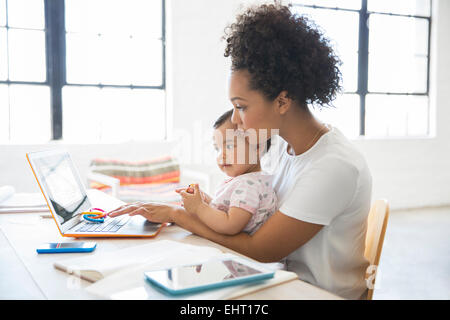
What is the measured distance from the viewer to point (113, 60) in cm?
399

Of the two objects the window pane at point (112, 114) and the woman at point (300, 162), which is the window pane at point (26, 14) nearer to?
the window pane at point (112, 114)

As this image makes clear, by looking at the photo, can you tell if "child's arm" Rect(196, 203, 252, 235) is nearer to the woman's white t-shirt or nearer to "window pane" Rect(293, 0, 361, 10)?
the woman's white t-shirt

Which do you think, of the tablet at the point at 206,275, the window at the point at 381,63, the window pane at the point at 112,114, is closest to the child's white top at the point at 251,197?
the tablet at the point at 206,275

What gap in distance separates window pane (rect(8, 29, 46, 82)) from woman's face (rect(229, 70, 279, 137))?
289 centimetres

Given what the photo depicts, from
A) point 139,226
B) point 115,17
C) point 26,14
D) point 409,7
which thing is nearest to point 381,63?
point 409,7

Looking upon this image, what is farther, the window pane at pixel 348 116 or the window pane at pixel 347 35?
the window pane at pixel 348 116

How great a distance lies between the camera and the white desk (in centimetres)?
80

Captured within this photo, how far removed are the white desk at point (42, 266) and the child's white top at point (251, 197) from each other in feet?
0.49

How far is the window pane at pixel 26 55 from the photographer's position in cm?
362

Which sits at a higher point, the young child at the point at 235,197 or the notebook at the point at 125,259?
the young child at the point at 235,197

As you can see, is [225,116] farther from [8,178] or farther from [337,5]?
[337,5]

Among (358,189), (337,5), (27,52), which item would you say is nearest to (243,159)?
(358,189)

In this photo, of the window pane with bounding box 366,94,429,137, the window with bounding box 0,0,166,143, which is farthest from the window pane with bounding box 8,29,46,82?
the window pane with bounding box 366,94,429,137

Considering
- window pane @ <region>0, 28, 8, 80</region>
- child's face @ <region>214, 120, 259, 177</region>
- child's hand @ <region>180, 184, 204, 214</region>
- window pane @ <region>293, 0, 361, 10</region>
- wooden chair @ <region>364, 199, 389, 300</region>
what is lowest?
wooden chair @ <region>364, 199, 389, 300</region>
